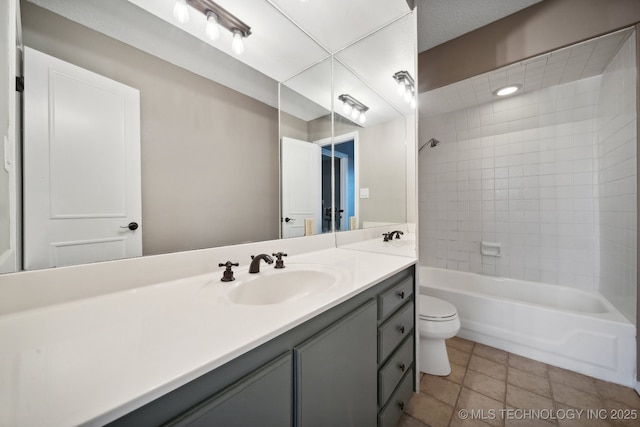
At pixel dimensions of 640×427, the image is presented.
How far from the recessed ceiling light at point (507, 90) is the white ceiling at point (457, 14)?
1.90 ft

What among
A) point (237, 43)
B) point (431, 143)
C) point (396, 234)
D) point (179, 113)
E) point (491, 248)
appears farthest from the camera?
point (431, 143)

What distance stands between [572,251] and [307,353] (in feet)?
8.57

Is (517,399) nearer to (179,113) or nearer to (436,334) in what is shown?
(436,334)

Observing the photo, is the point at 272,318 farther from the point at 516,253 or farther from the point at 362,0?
the point at 516,253

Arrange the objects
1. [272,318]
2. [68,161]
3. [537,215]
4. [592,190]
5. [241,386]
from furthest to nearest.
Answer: [537,215] → [592,190] → [68,161] → [272,318] → [241,386]

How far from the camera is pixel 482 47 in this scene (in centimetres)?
177

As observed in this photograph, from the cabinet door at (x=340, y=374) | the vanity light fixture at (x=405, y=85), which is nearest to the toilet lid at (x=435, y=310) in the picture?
the cabinet door at (x=340, y=374)

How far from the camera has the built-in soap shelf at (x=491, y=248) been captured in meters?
2.31

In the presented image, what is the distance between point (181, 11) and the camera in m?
0.95

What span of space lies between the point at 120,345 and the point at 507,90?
2.95m

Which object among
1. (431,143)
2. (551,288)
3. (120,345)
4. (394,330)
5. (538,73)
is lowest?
(551,288)

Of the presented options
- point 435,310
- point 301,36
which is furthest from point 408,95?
point 435,310

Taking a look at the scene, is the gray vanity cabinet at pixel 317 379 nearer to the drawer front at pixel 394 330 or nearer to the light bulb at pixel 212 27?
the drawer front at pixel 394 330

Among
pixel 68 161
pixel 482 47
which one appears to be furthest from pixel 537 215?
pixel 68 161
